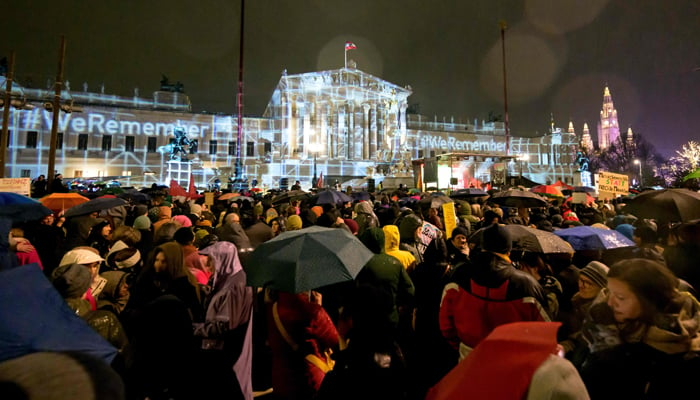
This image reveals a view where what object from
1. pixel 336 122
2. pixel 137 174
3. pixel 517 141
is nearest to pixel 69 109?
pixel 137 174

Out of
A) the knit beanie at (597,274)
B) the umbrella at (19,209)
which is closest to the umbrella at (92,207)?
the umbrella at (19,209)

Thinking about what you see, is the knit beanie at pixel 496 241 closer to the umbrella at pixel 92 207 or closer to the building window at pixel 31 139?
the umbrella at pixel 92 207

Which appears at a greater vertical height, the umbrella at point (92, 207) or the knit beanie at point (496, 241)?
the umbrella at point (92, 207)

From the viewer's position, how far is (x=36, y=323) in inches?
51.5

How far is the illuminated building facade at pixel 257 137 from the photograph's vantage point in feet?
114

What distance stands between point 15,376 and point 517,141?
217 ft

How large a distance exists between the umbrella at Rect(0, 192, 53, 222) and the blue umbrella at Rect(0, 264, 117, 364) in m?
4.93

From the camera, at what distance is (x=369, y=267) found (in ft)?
13.2

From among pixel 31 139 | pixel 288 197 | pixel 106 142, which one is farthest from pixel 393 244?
pixel 31 139

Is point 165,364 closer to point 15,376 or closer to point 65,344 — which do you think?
point 65,344

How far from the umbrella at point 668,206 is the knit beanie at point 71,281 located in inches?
307

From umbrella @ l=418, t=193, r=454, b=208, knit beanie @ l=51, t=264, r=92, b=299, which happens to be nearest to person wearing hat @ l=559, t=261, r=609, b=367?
knit beanie @ l=51, t=264, r=92, b=299

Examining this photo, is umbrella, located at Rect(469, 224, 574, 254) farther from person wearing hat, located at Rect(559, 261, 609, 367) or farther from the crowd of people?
person wearing hat, located at Rect(559, 261, 609, 367)

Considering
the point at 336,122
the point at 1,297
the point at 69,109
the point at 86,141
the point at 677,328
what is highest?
the point at 336,122
